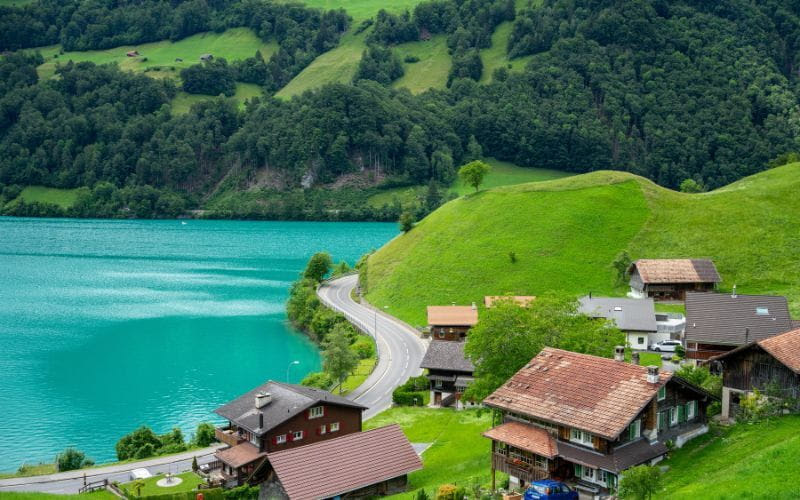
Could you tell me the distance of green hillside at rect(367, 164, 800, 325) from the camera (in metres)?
110

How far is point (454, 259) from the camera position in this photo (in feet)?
414

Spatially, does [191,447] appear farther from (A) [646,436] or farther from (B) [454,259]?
(B) [454,259]

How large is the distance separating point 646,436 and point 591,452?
361 centimetres

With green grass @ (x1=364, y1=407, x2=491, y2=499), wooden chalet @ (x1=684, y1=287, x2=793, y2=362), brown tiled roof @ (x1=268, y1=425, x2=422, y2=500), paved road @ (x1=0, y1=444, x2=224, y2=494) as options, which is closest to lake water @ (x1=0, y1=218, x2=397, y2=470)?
paved road @ (x1=0, y1=444, x2=224, y2=494)

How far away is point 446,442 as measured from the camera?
58.9 metres

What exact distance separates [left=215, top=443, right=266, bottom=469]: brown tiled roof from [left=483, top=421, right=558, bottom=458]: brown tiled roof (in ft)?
65.6

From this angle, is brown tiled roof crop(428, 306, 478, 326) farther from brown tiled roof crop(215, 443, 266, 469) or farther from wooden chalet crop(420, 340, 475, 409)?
brown tiled roof crop(215, 443, 266, 469)

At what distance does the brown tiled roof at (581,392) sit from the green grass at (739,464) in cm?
397

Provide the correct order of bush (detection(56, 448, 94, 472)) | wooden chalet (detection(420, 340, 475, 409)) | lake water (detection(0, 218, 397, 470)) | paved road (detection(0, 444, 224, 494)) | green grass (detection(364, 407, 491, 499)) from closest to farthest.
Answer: green grass (detection(364, 407, 491, 499)), paved road (detection(0, 444, 224, 494)), bush (detection(56, 448, 94, 472)), wooden chalet (detection(420, 340, 475, 409)), lake water (detection(0, 218, 397, 470))

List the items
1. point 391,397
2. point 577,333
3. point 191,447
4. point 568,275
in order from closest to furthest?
point 577,333 < point 191,447 < point 391,397 < point 568,275

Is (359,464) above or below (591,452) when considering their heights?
below

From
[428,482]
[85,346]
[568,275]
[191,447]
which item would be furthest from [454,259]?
[428,482]

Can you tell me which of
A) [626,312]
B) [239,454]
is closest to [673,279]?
[626,312]

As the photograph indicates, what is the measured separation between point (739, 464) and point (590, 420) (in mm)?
7629
